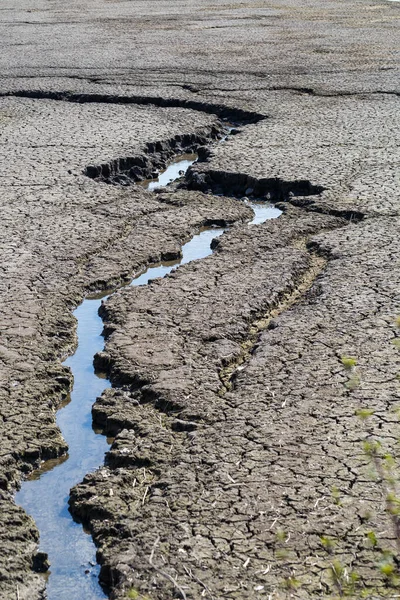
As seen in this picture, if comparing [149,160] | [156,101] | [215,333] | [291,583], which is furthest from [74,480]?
[156,101]

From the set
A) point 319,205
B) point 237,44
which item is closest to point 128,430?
point 319,205

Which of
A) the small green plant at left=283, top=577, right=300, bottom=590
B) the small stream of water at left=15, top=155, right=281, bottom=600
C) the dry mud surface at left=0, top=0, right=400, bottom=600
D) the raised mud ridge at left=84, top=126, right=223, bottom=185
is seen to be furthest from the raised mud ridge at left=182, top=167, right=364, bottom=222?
the small green plant at left=283, top=577, right=300, bottom=590

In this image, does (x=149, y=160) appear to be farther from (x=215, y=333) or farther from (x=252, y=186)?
(x=215, y=333)

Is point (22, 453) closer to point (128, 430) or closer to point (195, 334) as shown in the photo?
→ point (128, 430)

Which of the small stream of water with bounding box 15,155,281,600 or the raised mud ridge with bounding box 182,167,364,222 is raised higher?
the raised mud ridge with bounding box 182,167,364,222

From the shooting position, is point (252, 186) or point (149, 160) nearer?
point (252, 186)

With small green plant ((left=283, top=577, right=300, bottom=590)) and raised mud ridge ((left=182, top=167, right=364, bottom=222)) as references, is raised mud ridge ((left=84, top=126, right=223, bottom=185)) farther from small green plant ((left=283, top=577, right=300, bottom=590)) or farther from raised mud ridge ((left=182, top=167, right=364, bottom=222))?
small green plant ((left=283, top=577, right=300, bottom=590))
